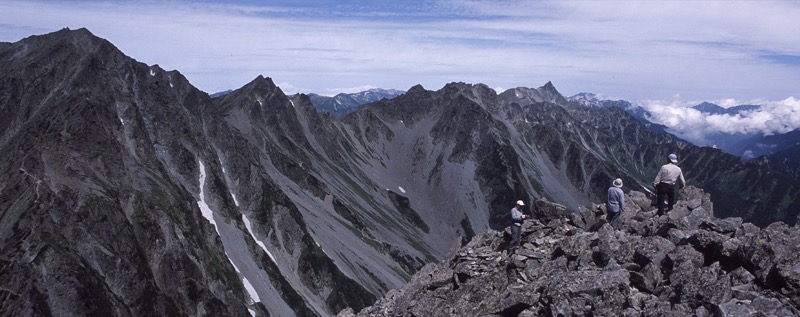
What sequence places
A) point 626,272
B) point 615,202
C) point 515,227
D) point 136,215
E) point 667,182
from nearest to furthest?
1. point 626,272
2. point 667,182
3. point 615,202
4. point 515,227
5. point 136,215

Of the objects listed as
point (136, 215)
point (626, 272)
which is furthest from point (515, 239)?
point (136, 215)

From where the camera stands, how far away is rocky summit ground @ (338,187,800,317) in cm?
2227

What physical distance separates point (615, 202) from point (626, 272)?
859 cm

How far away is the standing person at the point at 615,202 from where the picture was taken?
3288cm

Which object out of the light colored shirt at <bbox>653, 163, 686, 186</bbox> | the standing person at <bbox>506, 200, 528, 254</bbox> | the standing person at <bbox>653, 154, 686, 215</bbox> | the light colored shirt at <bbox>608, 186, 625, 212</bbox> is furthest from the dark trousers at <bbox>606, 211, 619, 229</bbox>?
the standing person at <bbox>506, 200, 528, 254</bbox>

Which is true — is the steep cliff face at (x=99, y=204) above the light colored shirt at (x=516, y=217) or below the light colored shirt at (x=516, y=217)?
below

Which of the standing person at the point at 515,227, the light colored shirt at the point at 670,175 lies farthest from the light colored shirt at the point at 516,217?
the light colored shirt at the point at 670,175

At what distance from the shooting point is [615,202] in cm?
3322

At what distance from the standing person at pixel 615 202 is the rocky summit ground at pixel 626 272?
48 cm

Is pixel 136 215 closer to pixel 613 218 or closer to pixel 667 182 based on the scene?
pixel 613 218

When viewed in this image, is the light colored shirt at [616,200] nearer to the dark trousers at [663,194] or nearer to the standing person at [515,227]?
the dark trousers at [663,194]

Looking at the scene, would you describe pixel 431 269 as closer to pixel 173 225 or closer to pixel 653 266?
pixel 653 266

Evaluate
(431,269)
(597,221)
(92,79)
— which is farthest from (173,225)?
(597,221)

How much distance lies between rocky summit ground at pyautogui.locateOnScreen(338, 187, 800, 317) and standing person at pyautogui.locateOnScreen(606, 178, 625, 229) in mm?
479
